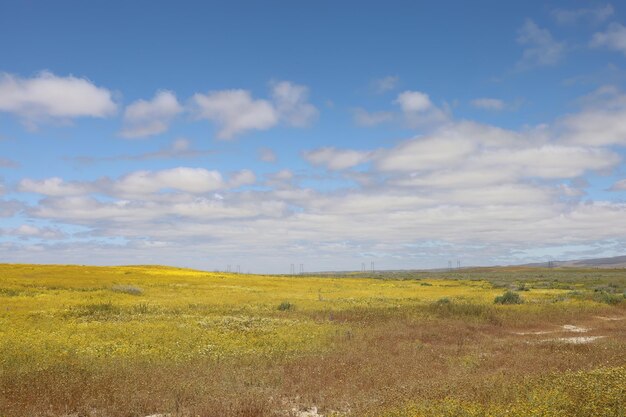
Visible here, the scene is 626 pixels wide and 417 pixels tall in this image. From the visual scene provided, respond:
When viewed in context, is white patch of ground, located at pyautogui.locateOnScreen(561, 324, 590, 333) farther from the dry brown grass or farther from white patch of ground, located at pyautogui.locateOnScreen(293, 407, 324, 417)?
white patch of ground, located at pyautogui.locateOnScreen(293, 407, 324, 417)

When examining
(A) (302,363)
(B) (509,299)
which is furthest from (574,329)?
(A) (302,363)

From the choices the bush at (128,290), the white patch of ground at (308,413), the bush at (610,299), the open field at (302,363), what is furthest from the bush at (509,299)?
the white patch of ground at (308,413)

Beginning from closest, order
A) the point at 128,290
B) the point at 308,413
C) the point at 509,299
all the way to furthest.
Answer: the point at 308,413 → the point at 509,299 → the point at 128,290

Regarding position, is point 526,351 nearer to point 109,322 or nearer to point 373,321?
point 373,321

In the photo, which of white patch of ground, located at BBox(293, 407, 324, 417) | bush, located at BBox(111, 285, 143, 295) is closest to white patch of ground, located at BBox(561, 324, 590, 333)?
white patch of ground, located at BBox(293, 407, 324, 417)

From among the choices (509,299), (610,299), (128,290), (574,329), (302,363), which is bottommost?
(574,329)

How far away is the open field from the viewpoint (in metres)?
11.6

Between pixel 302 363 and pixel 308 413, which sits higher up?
pixel 302 363

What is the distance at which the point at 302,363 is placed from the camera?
16969 millimetres

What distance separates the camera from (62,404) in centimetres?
1198

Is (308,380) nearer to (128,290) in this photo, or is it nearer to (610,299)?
(128,290)

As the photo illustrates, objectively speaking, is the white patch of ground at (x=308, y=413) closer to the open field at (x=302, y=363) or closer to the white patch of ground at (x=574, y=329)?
the open field at (x=302, y=363)

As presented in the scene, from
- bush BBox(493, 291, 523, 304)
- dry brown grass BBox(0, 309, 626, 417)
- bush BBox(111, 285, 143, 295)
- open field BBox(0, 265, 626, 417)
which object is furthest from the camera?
bush BBox(111, 285, 143, 295)

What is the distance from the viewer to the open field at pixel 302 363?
456 inches
